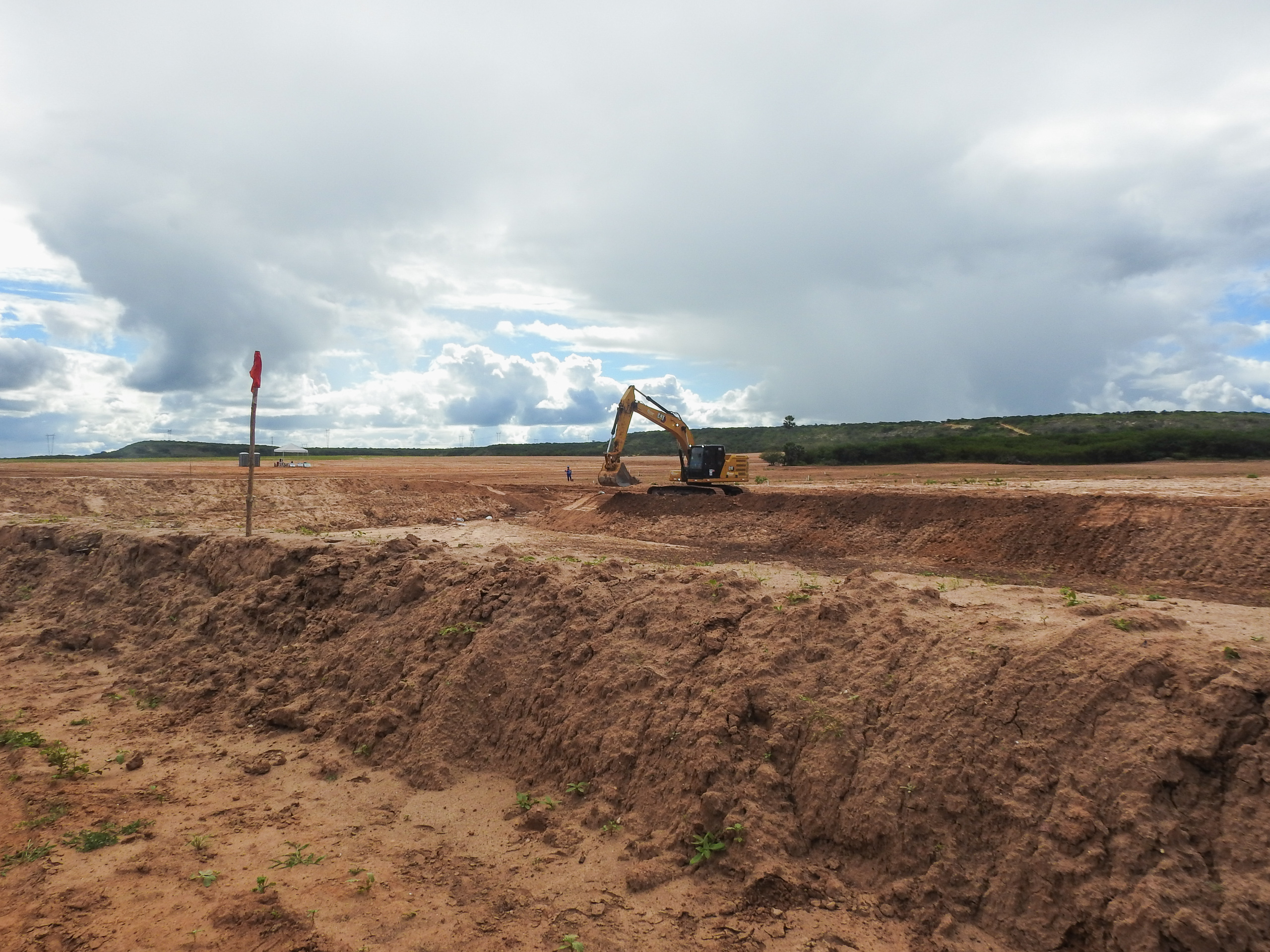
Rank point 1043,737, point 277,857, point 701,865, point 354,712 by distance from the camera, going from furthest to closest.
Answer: point 354,712
point 277,857
point 701,865
point 1043,737

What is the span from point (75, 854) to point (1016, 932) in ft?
23.6

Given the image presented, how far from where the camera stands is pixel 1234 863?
426 cm

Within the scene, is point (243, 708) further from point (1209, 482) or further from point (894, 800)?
point (1209, 482)

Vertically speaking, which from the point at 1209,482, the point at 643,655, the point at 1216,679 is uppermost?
the point at 1209,482

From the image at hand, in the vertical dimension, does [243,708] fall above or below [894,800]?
below

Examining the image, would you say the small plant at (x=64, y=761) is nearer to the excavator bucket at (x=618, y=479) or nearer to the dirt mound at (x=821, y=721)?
the dirt mound at (x=821, y=721)

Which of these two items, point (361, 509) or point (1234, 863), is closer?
point (1234, 863)

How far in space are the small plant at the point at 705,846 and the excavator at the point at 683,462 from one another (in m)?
19.6

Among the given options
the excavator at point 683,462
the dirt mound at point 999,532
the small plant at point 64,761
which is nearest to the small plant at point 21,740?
the small plant at point 64,761

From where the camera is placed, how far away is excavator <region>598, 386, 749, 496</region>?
84.1ft

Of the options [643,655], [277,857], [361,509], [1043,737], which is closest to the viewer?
[1043,737]

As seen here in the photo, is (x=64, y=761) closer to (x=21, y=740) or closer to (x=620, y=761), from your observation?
(x=21, y=740)

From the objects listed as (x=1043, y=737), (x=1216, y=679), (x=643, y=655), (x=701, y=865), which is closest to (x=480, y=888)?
(x=701, y=865)

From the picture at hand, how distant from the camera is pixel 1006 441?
58.0 metres
